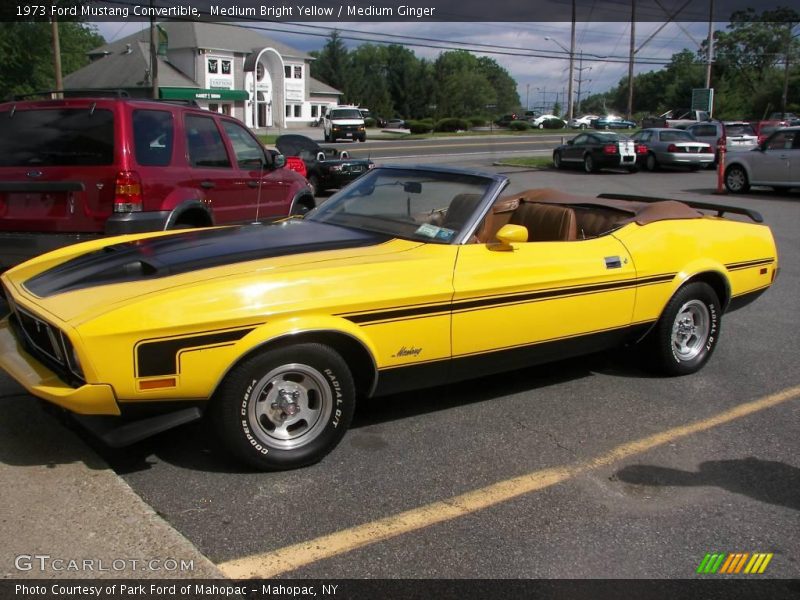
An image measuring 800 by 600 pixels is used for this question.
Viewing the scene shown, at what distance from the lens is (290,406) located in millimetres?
3617

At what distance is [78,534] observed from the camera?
304 cm

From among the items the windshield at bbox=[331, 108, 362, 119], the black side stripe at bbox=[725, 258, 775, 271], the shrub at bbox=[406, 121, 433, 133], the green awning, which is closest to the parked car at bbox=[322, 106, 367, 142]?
the windshield at bbox=[331, 108, 362, 119]

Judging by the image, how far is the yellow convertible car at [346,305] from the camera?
10.8ft

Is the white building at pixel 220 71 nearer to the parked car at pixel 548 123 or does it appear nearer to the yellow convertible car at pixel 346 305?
the parked car at pixel 548 123

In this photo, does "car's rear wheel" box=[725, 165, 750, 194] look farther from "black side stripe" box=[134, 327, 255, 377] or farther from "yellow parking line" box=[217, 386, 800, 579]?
"black side stripe" box=[134, 327, 255, 377]

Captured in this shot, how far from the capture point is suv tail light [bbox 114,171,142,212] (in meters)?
6.04

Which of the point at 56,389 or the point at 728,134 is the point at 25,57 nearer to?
the point at 728,134

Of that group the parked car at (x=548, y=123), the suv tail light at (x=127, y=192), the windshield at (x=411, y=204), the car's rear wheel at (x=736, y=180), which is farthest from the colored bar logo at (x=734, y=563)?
the parked car at (x=548, y=123)

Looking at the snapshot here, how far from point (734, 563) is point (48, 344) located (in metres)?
3.16

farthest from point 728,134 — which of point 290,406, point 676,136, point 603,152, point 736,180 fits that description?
point 290,406

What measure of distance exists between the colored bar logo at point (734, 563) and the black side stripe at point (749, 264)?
2.74 meters

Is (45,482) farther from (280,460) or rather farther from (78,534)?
(280,460)

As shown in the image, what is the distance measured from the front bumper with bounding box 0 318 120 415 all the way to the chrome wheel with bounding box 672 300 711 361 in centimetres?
367

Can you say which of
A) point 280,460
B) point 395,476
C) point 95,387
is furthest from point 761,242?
point 95,387
